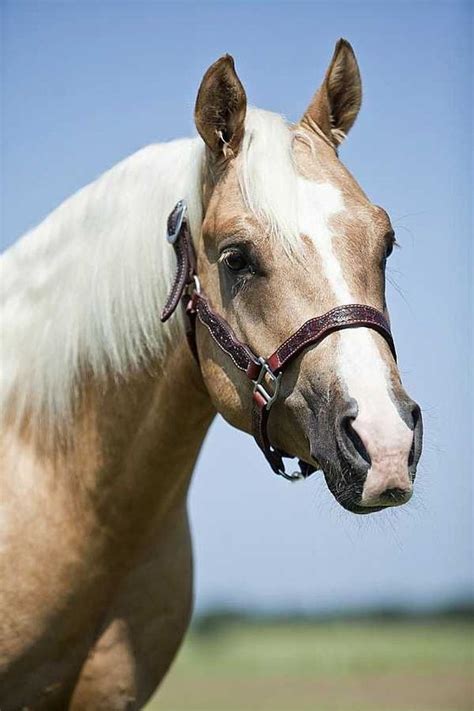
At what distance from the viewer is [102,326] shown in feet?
13.9

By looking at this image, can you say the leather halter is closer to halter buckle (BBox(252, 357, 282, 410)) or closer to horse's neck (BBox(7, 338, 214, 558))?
halter buckle (BBox(252, 357, 282, 410))

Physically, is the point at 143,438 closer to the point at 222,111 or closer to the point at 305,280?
the point at 305,280

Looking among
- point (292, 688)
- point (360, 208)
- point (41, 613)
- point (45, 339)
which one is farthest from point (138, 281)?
point (292, 688)

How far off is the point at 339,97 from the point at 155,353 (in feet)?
4.70

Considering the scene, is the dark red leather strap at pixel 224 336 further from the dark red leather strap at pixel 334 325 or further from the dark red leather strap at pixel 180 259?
the dark red leather strap at pixel 334 325

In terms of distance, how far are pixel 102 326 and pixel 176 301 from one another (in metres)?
0.44

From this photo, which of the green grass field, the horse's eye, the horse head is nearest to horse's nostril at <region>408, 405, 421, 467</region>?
the horse head

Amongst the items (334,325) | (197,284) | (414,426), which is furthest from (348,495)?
(197,284)

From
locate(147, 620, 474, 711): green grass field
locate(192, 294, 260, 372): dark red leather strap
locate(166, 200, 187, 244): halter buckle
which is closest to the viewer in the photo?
locate(192, 294, 260, 372): dark red leather strap

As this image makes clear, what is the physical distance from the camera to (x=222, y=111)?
398 centimetres

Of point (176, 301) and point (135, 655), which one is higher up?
Answer: point (176, 301)

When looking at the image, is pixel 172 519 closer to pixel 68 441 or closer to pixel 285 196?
pixel 68 441

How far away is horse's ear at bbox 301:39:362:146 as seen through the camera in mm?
4250

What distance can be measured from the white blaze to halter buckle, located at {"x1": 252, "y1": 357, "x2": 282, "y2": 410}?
1.08 feet
